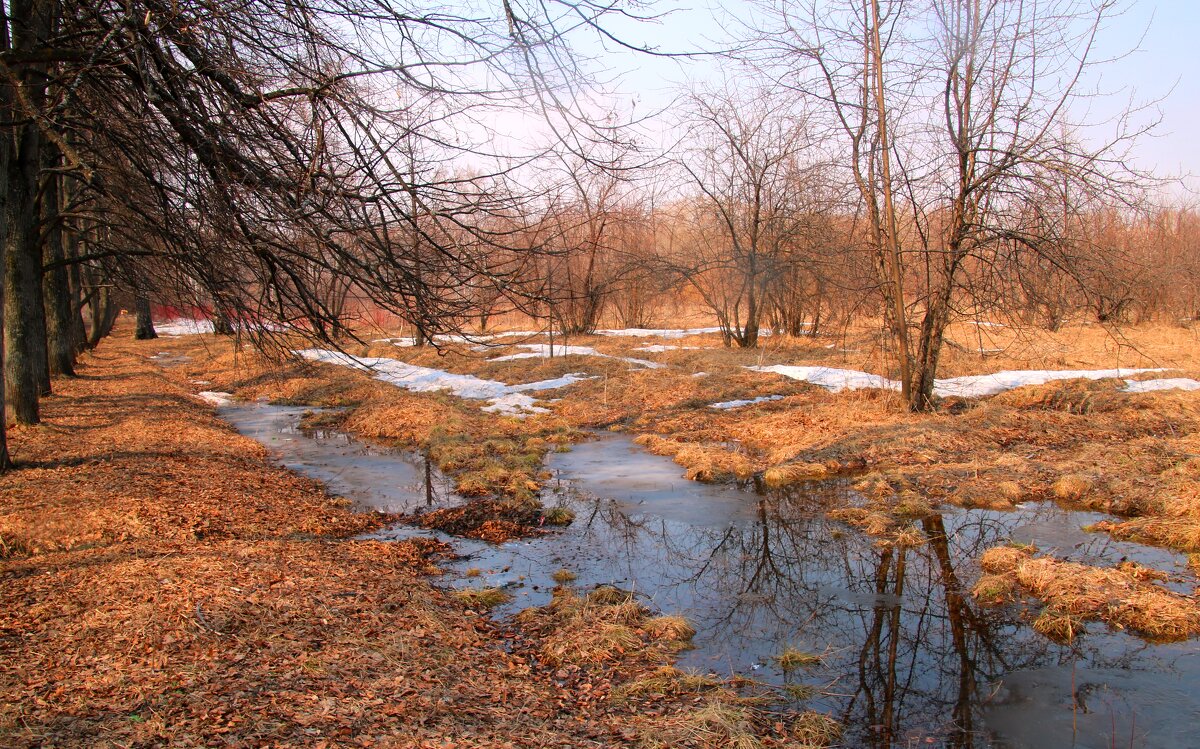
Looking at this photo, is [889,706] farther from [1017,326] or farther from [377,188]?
[1017,326]

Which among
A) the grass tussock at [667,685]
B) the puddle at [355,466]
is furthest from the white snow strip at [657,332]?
the grass tussock at [667,685]

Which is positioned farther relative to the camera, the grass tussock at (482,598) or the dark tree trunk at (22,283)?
the dark tree trunk at (22,283)

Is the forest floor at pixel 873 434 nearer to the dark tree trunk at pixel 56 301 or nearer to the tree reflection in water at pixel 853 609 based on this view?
the tree reflection in water at pixel 853 609

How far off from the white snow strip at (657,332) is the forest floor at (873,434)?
29.3ft

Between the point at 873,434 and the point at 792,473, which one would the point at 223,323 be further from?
the point at 873,434

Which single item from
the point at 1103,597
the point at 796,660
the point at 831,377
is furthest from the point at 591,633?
the point at 831,377

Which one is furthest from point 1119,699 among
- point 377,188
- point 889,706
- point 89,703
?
point 89,703

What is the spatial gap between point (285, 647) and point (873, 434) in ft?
30.9

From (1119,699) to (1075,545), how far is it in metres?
3.01

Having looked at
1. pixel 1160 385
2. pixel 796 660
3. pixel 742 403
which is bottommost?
pixel 796 660

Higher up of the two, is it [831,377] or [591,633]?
[831,377]


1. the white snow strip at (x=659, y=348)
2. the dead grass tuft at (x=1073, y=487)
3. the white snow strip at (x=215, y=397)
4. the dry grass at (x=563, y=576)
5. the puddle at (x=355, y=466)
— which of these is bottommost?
the dry grass at (x=563, y=576)

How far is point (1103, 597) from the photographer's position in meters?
5.83

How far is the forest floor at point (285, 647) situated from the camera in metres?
3.69
